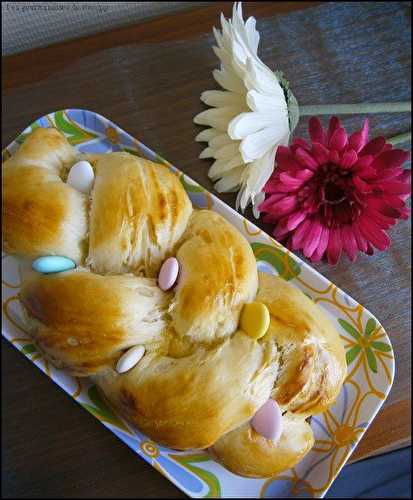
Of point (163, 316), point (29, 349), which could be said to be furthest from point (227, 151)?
point (29, 349)

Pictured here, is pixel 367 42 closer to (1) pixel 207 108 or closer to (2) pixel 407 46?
(2) pixel 407 46

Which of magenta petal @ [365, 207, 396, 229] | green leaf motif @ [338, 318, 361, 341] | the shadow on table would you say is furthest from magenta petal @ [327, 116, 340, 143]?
the shadow on table

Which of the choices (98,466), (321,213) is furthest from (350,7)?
(98,466)

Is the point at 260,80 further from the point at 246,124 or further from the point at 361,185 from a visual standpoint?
the point at 361,185

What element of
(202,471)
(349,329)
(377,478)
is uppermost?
(349,329)

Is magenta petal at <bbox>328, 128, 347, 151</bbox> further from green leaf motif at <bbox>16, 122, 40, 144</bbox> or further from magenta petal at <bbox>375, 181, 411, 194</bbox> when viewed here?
green leaf motif at <bbox>16, 122, 40, 144</bbox>

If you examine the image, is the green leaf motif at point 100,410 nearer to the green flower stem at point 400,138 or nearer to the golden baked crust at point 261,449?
the golden baked crust at point 261,449
